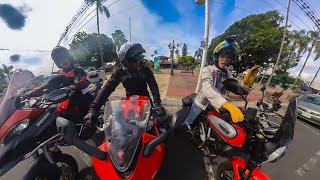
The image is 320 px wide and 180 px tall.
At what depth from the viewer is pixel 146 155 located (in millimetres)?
1573

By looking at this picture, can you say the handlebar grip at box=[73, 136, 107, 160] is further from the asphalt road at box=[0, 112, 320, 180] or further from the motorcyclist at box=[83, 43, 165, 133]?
the asphalt road at box=[0, 112, 320, 180]

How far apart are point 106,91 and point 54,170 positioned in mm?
1318

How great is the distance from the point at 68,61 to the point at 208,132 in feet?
10.7

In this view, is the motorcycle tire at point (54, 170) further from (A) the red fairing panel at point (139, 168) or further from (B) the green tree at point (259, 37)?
(B) the green tree at point (259, 37)

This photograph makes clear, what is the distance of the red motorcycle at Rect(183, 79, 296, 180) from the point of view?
177cm

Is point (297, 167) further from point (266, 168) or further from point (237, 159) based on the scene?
point (237, 159)

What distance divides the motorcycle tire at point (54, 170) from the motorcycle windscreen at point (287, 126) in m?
2.50

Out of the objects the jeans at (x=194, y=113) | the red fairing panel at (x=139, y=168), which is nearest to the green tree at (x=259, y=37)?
the jeans at (x=194, y=113)

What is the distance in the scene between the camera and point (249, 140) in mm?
2102

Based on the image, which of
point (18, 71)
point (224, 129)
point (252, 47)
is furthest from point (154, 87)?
point (252, 47)

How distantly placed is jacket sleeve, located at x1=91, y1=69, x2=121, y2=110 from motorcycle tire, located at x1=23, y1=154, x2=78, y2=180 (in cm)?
84

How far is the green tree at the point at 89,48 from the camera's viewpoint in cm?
5091

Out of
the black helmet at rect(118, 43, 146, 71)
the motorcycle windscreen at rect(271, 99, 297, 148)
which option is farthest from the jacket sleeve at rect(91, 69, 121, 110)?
the motorcycle windscreen at rect(271, 99, 297, 148)

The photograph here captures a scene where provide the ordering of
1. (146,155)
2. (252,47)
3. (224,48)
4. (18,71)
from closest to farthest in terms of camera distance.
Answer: (146,155)
(18,71)
(224,48)
(252,47)
